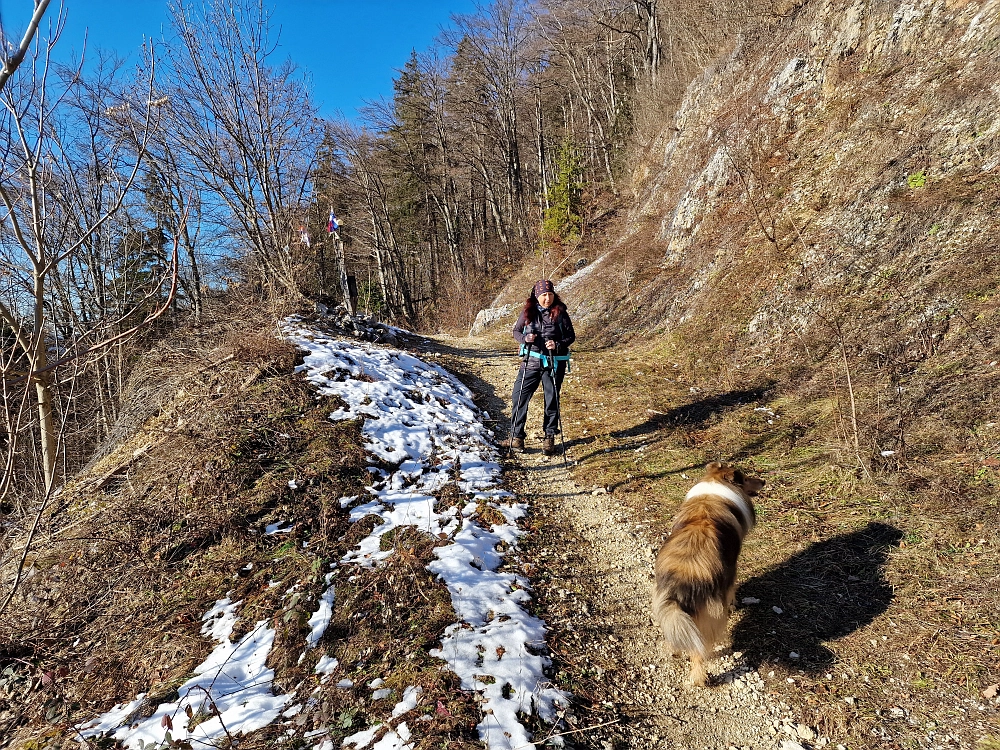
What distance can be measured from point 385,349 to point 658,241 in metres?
8.53

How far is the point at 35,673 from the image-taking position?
403 centimetres

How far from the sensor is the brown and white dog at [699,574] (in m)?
3.04

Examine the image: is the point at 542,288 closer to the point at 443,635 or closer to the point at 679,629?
the point at 443,635

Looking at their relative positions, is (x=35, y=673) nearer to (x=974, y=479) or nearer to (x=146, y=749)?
(x=146, y=749)

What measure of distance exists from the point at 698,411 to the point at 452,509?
412 centimetres

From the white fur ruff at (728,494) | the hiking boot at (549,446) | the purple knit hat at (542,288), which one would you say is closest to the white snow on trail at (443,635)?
the hiking boot at (549,446)

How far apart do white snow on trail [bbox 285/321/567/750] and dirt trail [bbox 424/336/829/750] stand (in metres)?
0.23

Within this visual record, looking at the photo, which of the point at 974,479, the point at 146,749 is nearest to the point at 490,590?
the point at 146,749

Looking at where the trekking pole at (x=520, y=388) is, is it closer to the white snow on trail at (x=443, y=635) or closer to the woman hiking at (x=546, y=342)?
the woman hiking at (x=546, y=342)

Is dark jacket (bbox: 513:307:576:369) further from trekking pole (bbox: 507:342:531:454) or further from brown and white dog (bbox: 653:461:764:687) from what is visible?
brown and white dog (bbox: 653:461:764:687)

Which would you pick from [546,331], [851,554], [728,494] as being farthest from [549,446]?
[851,554]

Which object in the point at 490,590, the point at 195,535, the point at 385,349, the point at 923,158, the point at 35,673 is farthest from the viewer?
the point at 385,349

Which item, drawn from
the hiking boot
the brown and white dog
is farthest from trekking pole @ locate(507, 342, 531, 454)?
the brown and white dog

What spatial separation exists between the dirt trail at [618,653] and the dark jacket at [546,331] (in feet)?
6.12
